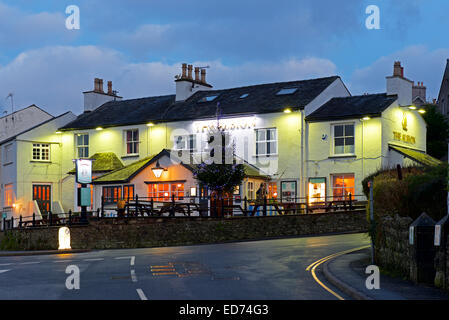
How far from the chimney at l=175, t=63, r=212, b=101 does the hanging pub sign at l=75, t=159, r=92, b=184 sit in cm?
1289

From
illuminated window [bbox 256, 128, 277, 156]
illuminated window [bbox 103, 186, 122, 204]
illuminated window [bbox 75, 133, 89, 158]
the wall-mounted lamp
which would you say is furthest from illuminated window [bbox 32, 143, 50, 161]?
illuminated window [bbox 256, 128, 277, 156]

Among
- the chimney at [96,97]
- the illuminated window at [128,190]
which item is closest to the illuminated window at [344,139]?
the illuminated window at [128,190]

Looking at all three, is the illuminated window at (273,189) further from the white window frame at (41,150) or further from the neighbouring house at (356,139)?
the white window frame at (41,150)

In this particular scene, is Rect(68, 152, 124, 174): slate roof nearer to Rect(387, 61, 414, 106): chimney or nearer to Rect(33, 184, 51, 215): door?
Rect(33, 184, 51, 215): door

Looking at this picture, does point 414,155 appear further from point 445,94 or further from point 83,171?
point 445,94

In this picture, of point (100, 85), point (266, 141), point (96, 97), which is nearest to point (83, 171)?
point (266, 141)

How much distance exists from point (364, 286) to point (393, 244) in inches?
124

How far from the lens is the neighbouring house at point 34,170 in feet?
166

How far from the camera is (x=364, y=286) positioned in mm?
15211

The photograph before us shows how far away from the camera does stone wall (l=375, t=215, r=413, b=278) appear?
55.6 ft

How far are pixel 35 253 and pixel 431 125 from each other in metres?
35.3

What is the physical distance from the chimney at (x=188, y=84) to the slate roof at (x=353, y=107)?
427 inches
